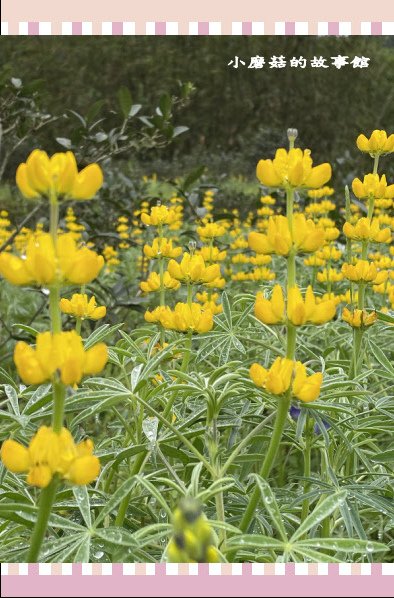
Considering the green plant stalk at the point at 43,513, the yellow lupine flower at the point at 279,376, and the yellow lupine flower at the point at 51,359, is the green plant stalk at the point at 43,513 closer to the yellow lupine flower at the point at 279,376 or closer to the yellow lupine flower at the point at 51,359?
the yellow lupine flower at the point at 51,359

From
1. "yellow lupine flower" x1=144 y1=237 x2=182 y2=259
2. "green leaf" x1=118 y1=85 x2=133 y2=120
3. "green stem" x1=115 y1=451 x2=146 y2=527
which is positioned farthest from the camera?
"green leaf" x1=118 y1=85 x2=133 y2=120

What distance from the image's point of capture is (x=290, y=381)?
873mm

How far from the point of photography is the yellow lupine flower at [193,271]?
4.58ft

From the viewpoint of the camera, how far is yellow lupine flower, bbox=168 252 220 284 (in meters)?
1.40

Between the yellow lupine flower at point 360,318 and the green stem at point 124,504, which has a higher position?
the yellow lupine flower at point 360,318

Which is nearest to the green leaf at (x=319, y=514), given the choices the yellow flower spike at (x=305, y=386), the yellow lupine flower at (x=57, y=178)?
the yellow flower spike at (x=305, y=386)

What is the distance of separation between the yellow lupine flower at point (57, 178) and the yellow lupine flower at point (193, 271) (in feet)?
2.21

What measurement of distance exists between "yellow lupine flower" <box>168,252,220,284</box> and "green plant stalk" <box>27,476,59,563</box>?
2.23ft

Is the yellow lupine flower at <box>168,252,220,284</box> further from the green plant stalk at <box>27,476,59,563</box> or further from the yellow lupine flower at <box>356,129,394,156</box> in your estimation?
the green plant stalk at <box>27,476,59,563</box>

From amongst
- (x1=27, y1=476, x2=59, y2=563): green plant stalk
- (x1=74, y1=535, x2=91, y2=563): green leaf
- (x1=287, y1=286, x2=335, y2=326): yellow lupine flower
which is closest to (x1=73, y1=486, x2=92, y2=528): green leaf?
(x1=74, y1=535, x2=91, y2=563): green leaf

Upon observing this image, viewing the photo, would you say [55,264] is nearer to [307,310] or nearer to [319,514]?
[307,310]

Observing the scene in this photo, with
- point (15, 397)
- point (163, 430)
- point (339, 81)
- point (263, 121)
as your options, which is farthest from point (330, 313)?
point (263, 121)

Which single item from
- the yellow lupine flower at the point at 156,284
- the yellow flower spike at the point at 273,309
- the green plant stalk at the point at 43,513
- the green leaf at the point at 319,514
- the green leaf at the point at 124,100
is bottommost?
the green leaf at the point at 319,514

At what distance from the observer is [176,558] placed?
0.55m
